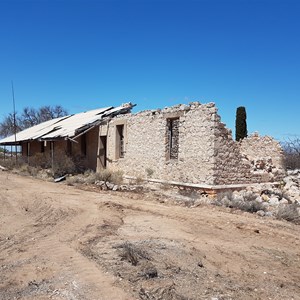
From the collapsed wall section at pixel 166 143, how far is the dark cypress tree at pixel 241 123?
44.8ft

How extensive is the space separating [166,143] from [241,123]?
15.6 m

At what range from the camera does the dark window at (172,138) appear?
14116 mm

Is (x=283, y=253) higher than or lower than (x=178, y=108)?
lower

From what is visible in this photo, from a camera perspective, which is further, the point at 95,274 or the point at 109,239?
the point at 109,239

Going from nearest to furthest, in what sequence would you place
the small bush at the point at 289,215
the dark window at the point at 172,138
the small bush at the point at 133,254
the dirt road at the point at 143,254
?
the dirt road at the point at 143,254, the small bush at the point at 133,254, the small bush at the point at 289,215, the dark window at the point at 172,138

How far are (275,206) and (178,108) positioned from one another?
514 centimetres

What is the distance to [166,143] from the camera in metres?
14.4

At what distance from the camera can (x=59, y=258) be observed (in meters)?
5.38

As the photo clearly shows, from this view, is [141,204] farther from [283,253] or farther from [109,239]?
[283,253]

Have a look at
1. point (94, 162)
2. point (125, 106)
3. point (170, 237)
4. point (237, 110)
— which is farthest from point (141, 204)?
point (237, 110)

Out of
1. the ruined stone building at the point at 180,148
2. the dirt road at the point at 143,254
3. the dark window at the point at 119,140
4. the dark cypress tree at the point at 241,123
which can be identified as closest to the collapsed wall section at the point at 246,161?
the ruined stone building at the point at 180,148

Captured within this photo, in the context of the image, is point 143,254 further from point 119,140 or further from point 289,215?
point 119,140

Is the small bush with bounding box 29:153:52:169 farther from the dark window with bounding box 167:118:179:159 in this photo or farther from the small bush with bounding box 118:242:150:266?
the small bush with bounding box 118:242:150:266

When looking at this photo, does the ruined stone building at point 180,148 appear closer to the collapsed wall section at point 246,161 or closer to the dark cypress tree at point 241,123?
the collapsed wall section at point 246,161
